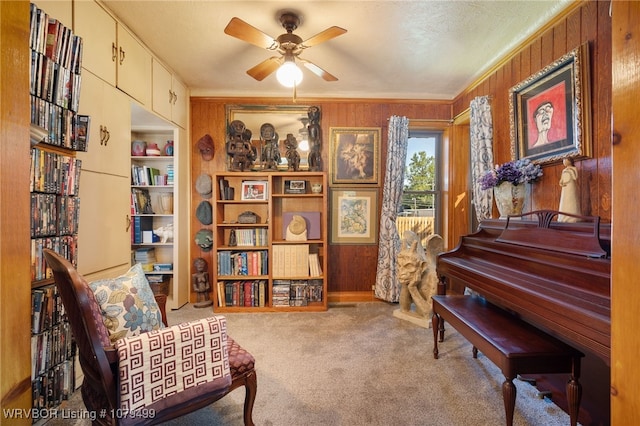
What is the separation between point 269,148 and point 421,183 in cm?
205

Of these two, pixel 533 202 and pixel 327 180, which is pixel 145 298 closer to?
pixel 327 180

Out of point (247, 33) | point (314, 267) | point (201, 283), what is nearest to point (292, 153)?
point (314, 267)

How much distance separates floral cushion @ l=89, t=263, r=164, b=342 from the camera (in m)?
1.29

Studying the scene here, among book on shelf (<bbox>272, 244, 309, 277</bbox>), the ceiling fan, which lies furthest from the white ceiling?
book on shelf (<bbox>272, 244, 309, 277</bbox>)

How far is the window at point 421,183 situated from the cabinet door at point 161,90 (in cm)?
294

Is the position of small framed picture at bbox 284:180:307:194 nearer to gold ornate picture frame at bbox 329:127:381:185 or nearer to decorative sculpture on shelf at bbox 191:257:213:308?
A: gold ornate picture frame at bbox 329:127:381:185

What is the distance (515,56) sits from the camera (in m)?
2.47

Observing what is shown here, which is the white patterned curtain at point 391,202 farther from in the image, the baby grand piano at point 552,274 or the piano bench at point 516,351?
the piano bench at point 516,351

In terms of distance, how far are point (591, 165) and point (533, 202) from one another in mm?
546

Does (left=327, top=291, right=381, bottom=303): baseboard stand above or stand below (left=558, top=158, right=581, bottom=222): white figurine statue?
below

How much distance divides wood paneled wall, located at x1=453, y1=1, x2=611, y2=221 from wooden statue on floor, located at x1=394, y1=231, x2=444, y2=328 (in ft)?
3.46

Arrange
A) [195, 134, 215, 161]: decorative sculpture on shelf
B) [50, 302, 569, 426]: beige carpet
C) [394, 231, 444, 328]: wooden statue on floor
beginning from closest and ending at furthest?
[50, 302, 569, 426]: beige carpet
[394, 231, 444, 328]: wooden statue on floor
[195, 134, 215, 161]: decorative sculpture on shelf

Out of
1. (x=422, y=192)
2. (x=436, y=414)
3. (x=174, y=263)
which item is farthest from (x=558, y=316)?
(x=174, y=263)

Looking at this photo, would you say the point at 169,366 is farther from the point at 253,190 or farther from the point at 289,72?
the point at 253,190
